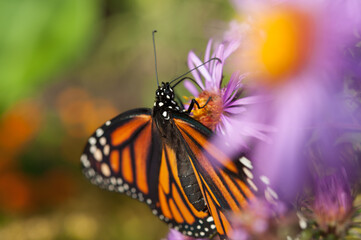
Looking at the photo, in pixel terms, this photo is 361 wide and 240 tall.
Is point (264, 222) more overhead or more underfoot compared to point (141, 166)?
more underfoot

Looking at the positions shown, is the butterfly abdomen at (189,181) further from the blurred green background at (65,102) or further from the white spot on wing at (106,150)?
the blurred green background at (65,102)

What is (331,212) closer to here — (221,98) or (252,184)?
(252,184)

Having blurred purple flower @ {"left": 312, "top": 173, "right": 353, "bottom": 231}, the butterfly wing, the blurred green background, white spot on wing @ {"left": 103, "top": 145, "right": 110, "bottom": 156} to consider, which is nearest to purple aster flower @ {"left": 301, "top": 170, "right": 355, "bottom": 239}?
blurred purple flower @ {"left": 312, "top": 173, "right": 353, "bottom": 231}

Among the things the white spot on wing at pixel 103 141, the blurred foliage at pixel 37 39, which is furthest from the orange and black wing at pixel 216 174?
the blurred foliage at pixel 37 39

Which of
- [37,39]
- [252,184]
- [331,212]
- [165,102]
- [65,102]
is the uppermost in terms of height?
[37,39]

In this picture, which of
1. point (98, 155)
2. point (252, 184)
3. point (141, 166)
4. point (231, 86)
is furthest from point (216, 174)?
point (98, 155)

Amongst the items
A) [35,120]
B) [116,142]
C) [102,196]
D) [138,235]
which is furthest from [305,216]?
[35,120]

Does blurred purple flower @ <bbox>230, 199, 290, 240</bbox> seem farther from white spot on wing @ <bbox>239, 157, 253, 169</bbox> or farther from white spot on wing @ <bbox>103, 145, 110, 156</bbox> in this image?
white spot on wing @ <bbox>103, 145, 110, 156</bbox>
